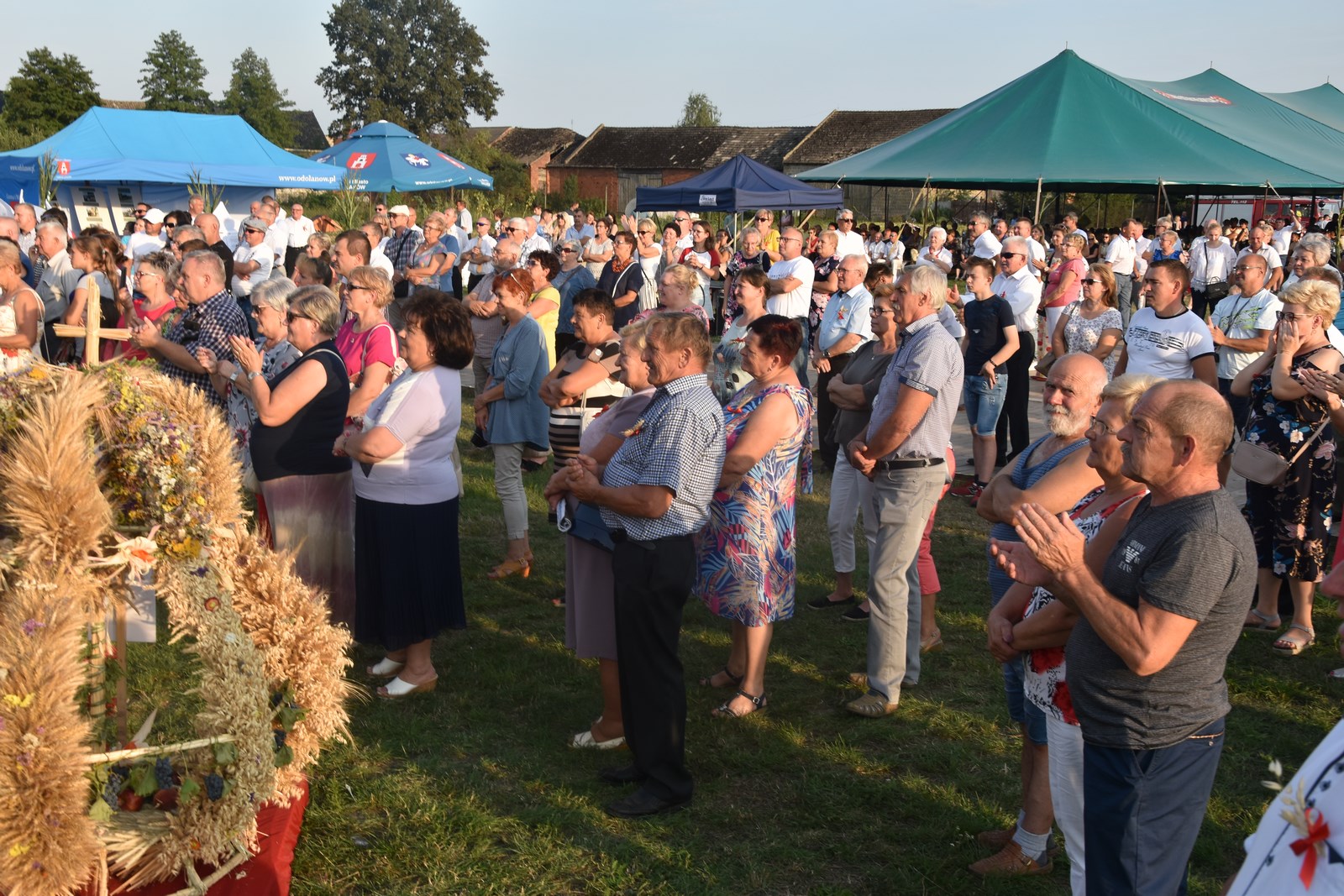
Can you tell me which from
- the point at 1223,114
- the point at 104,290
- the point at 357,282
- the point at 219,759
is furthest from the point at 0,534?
the point at 1223,114

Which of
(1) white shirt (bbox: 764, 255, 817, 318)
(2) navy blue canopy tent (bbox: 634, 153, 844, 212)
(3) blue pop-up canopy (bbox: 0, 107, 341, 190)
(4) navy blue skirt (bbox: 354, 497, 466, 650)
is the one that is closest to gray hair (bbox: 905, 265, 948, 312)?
(4) navy blue skirt (bbox: 354, 497, 466, 650)

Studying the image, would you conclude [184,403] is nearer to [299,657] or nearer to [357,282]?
[299,657]

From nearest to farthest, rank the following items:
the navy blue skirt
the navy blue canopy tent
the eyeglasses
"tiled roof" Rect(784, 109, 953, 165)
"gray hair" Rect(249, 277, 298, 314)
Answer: the eyeglasses
the navy blue skirt
"gray hair" Rect(249, 277, 298, 314)
the navy blue canopy tent
"tiled roof" Rect(784, 109, 953, 165)

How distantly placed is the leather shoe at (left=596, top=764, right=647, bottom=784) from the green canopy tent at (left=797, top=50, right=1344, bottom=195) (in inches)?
447

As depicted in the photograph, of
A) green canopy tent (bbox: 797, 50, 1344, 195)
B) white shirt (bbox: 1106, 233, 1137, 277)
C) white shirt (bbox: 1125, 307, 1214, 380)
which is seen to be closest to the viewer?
white shirt (bbox: 1125, 307, 1214, 380)

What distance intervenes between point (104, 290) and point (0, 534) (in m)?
6.59

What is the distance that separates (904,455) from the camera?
15.8 ft

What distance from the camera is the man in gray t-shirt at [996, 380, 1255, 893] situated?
2.64 metres

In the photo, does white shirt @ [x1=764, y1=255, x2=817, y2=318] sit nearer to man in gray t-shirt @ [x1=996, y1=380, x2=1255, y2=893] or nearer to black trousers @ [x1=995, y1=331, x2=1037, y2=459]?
black trousers @ [x1=995, y1=331, x2=1037, y2=459]

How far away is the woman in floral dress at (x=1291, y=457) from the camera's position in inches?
213

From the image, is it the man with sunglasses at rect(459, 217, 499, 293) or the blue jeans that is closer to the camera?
the blue jeans

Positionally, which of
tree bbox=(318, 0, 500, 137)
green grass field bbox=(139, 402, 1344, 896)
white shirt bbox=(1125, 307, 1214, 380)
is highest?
tree bbox=(318, 0, 500, 137)

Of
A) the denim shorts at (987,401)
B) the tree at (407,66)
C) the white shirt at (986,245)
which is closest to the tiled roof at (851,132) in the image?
the tree at (407,66)

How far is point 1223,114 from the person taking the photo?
655 inches
